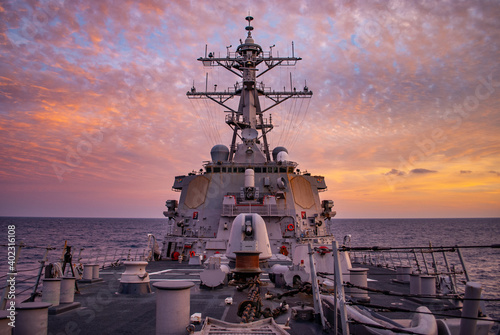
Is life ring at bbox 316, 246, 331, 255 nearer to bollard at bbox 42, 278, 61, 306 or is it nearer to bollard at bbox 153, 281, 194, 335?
bollard at bbox 153, 281, 194, 335

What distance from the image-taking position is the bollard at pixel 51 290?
6.04 meters

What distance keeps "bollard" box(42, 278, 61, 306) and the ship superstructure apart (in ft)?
32.3

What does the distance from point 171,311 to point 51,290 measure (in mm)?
3464

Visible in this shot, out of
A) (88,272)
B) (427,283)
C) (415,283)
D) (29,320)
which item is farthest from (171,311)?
(88,272)

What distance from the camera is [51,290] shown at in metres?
6.09

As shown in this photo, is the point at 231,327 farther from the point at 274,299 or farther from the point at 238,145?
the point at 238,145

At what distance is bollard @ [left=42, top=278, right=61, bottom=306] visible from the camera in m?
6.04

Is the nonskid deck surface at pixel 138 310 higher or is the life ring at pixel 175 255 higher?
the life ring at pixel 175 255

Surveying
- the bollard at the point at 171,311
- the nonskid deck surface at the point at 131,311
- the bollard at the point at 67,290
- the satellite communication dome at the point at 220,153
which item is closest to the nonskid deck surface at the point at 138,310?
the nonskid deck surface at the point at 131,311

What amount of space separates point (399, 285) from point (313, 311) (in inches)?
272

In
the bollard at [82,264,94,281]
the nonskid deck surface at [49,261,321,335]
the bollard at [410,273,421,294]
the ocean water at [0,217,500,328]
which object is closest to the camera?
the nonskid deck surface at [49,261,321,335]

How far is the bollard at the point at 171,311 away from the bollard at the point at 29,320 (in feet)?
4.74

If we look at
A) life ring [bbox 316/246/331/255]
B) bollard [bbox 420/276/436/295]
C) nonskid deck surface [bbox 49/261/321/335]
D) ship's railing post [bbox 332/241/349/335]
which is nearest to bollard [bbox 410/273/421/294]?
bollard [bbox 420/276/436/295]

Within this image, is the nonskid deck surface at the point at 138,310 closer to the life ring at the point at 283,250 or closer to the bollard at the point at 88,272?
the bollard at the point at 88,272
